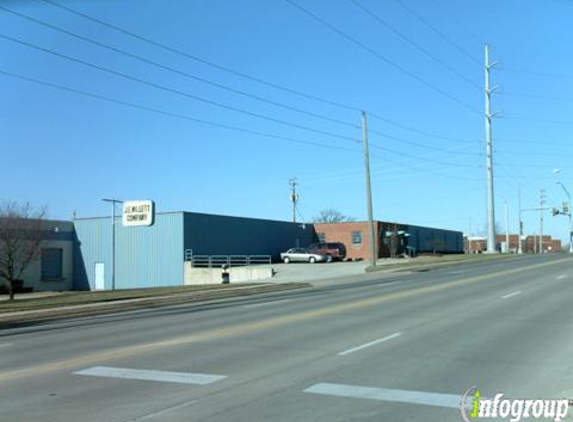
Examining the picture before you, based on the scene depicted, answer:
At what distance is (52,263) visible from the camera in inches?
2240

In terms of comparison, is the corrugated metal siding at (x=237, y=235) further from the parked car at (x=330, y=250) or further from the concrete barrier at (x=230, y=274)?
the parked car at (x=330, y=250)

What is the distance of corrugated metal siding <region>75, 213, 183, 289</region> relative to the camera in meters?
52.8

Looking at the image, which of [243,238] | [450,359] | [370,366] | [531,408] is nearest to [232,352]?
[370,366]

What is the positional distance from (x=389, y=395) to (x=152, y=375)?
11.2 ft

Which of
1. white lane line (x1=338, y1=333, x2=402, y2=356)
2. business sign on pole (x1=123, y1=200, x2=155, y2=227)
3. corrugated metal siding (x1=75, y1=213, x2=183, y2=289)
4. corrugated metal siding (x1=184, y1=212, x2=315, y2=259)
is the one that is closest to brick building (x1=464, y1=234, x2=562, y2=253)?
corrugated metal siding (x1=184, y1=212, x2=315, y2=259)

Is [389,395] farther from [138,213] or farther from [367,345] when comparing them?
[138,213]

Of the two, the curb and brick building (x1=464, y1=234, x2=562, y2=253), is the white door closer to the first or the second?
the curb

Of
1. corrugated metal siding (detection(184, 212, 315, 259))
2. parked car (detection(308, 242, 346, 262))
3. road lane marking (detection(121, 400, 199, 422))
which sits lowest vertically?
road lane marking (detection(121, 400, 199, 422))

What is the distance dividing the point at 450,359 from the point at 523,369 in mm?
1218

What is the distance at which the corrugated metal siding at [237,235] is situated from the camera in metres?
53.4

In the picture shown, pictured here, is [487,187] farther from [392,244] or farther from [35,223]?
[35,223]

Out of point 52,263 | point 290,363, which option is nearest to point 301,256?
point 52,263

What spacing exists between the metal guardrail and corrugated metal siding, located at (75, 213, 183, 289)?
3.62 feet

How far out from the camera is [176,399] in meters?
7.99
